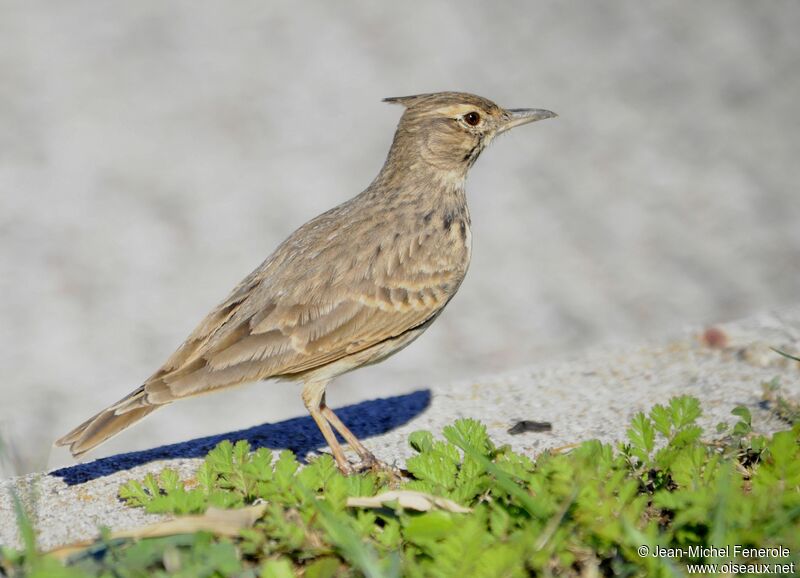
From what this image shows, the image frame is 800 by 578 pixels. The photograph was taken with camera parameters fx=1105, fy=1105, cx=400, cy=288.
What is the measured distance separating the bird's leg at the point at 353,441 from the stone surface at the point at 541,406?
0.40ft

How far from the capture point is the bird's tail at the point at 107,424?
4340 millimetres

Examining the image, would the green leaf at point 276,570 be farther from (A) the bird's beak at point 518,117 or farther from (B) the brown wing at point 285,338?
(A) the bird's beak at point 518,117

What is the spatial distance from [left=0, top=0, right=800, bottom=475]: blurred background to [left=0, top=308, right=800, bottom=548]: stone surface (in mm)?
511

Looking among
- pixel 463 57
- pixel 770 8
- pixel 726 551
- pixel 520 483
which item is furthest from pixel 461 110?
pixel 770 8

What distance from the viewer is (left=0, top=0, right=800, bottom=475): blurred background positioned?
820cm

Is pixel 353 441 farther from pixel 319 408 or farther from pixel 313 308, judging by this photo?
pixel 313 308

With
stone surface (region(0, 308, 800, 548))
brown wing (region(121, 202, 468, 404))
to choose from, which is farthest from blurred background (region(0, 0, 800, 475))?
brown wing (region(121, 202, 468, 404))

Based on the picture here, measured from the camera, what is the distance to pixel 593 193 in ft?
33.6

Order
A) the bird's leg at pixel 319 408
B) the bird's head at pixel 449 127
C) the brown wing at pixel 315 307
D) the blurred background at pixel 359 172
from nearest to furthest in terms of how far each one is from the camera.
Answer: the brown wing at pixel 315 307
the bird's leg at pixel 319 408
the bird's head at pixel 449 127
the blurred background at pixel 359 172

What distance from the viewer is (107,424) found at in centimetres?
439

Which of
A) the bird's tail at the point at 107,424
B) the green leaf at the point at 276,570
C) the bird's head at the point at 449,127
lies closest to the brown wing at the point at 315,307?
the bird's tail at the point at 107,424

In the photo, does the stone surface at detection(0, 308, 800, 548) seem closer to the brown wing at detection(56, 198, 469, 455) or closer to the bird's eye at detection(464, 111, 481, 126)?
the brown wing at detection(56, 198, 469, 455)

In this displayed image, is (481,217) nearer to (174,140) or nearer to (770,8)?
(174,140)

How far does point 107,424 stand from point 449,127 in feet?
7.38
